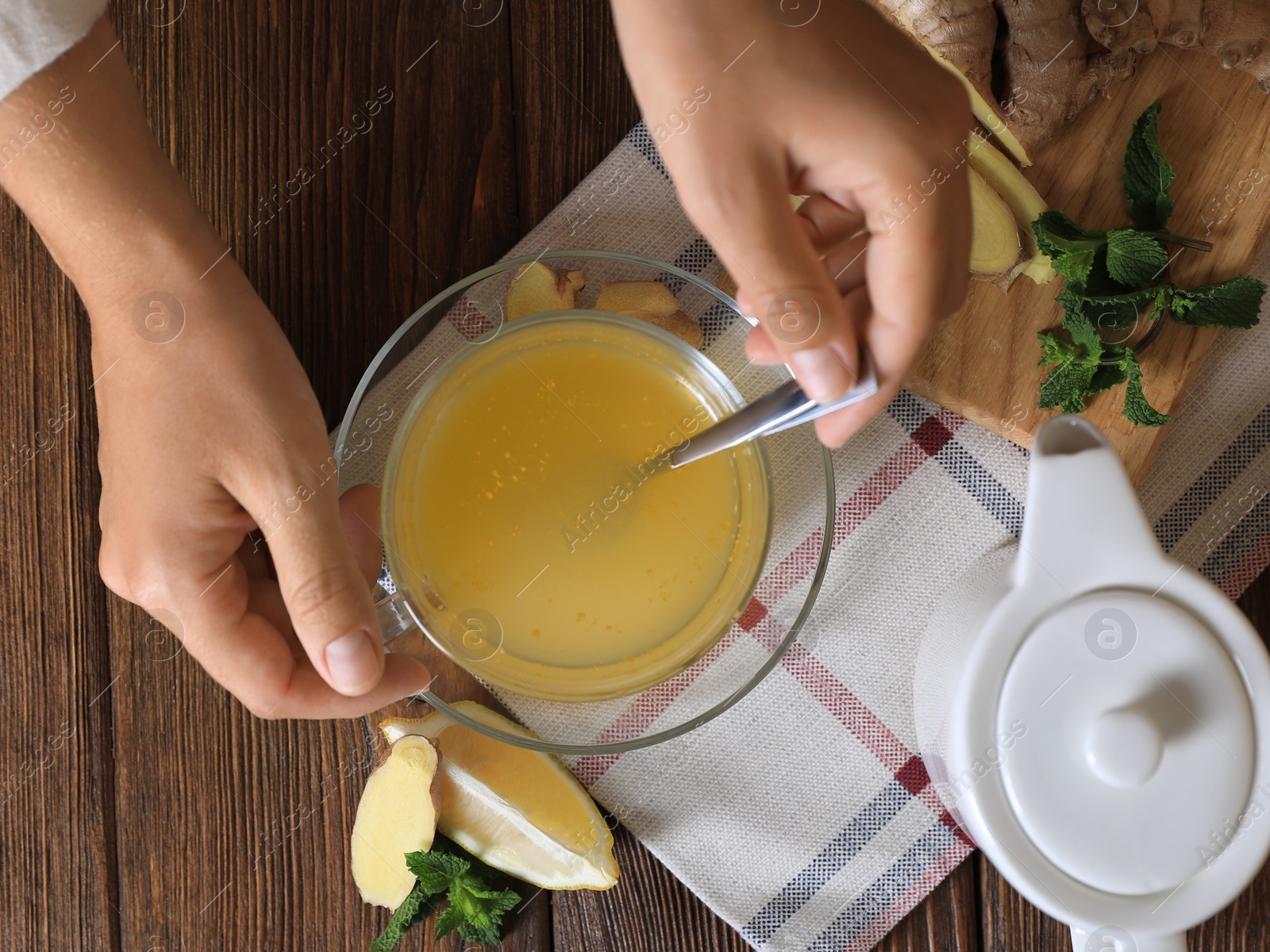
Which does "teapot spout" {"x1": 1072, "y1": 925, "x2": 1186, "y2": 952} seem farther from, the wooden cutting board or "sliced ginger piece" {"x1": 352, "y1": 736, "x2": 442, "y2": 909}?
Answer: "sliced ginger piece" {"x1": 352, "y1": 736, "x2": 442, "y2": 909}

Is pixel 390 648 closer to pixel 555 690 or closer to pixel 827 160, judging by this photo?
pixel 555 690

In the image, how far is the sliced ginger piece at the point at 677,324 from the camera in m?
0.83

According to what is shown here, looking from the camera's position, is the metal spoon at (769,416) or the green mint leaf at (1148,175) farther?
the green mint leaf at (1148,175)

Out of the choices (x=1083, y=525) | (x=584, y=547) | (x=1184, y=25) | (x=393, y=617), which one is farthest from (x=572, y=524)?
(x=1184, y=25)

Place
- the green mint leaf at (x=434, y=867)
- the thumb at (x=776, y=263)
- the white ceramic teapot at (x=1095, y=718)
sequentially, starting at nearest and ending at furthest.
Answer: the thumb at (x=776, y=263), the white ceramic teapot at (x=1095, y=718), the green mint leaf at (x=434, y=867)

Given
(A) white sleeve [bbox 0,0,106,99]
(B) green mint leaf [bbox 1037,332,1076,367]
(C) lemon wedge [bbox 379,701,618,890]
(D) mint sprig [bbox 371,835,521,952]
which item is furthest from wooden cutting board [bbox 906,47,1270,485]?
(A) white sleeve [bbox 0,0,106,99]

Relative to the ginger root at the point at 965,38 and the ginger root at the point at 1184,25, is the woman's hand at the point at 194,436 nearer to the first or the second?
the ginger root at the point at 965,38

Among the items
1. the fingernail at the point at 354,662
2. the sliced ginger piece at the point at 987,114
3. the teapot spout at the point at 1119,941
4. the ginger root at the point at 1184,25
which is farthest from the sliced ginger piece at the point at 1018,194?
the fingernail at the point at 354,662

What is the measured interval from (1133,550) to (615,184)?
54cm

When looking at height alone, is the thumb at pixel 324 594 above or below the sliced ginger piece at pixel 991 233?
above

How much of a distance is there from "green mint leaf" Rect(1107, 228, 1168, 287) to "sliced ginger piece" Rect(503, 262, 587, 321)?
1.52ft

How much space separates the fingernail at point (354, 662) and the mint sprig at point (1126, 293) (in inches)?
23.7

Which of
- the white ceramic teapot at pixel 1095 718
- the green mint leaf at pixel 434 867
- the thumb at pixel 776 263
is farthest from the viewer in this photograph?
the green mint leaf at pixel 434 867

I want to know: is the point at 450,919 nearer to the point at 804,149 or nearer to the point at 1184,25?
the point at 804,149
